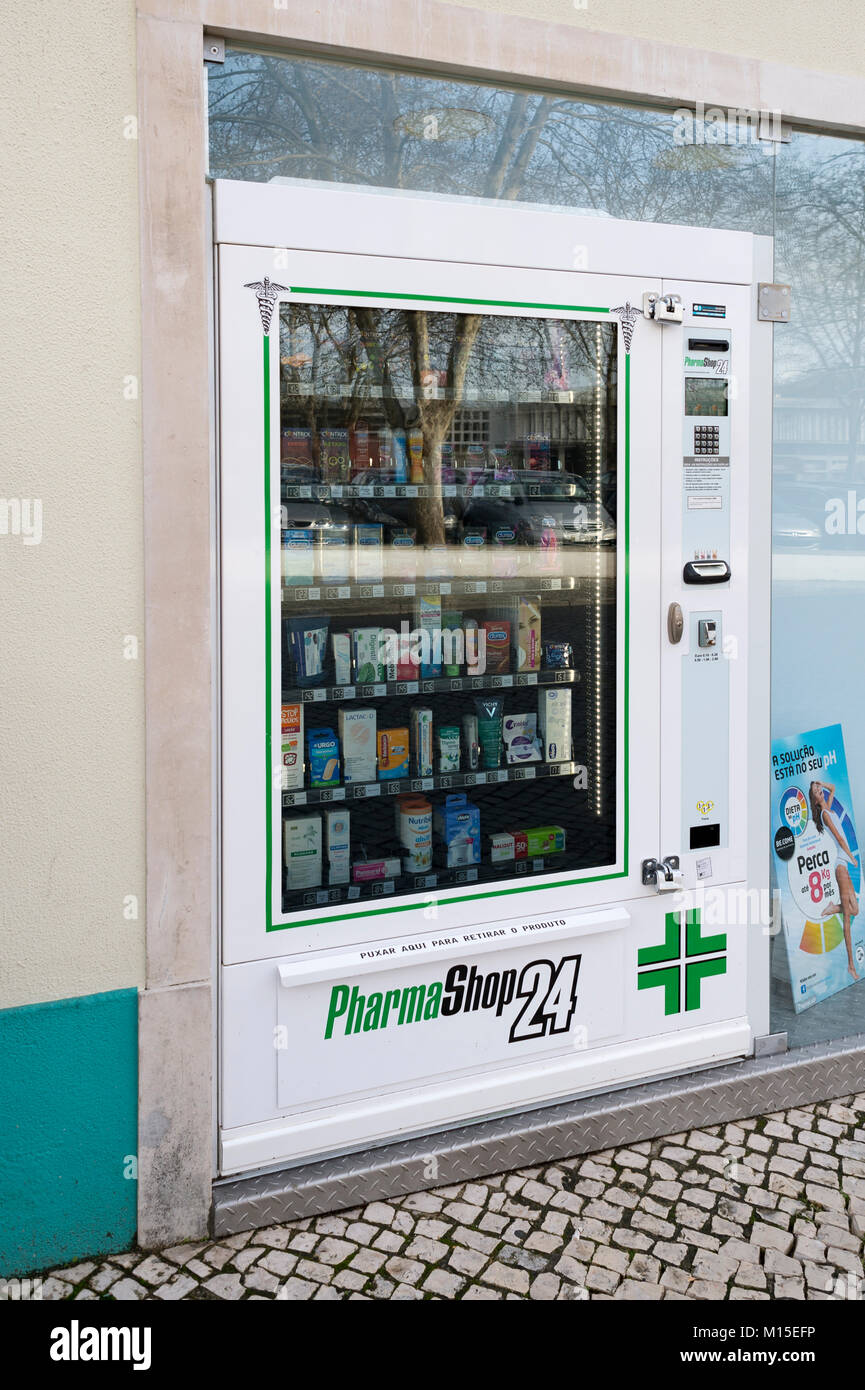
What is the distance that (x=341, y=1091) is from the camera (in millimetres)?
3115

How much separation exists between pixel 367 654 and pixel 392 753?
308 millimetres

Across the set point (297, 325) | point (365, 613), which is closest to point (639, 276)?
point (297, 325)

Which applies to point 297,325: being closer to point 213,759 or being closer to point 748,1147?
point 213,759

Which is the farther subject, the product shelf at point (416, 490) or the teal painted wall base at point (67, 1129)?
the product shelf at point (416, 490)

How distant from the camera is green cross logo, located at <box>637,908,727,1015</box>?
3.49 metres

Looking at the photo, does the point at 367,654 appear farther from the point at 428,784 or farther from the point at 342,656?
the point at 428,784

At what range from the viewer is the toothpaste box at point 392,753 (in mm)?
3398

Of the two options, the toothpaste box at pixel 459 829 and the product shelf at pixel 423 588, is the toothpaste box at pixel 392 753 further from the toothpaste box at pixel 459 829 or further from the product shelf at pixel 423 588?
the product shelf at pixel 423 588

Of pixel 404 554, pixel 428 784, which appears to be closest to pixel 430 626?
pixel 404 554

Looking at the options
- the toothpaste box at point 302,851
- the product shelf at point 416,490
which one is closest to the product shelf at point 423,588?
the product shelf at point 416,490

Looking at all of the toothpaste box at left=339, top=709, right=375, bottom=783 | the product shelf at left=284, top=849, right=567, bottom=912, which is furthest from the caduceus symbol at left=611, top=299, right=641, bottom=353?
the product shelf at left=284, top=849, right=567, bottom=912

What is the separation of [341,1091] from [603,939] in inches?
33.4

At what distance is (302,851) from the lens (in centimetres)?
322

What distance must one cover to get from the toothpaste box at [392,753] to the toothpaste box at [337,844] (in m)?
0.17
